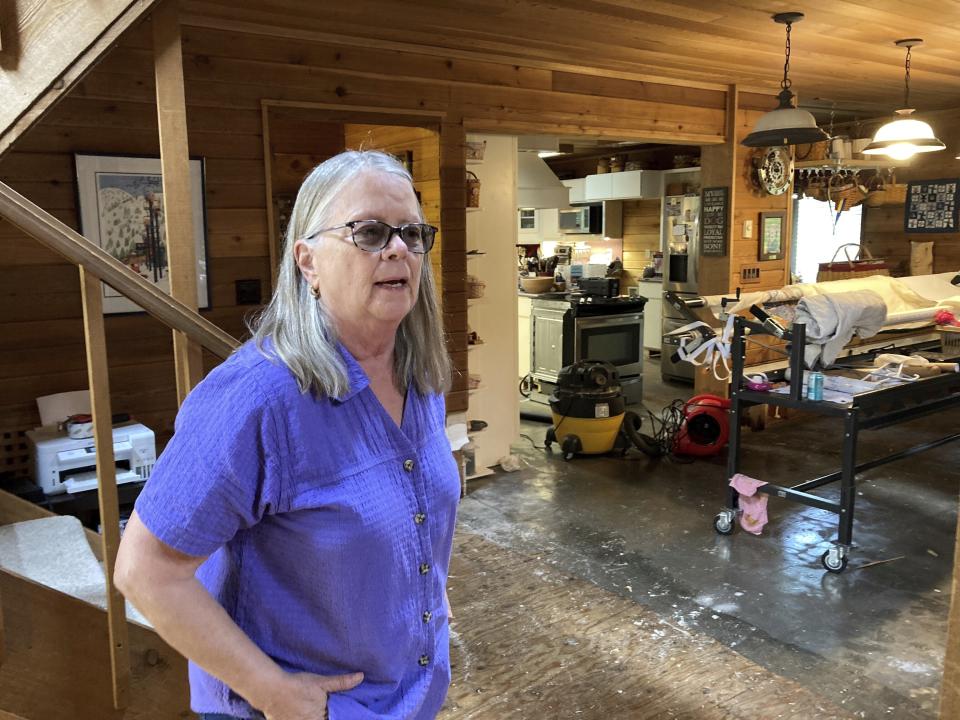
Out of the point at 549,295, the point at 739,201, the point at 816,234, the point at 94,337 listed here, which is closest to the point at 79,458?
the point at 94,337

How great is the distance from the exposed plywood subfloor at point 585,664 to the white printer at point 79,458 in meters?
1.32

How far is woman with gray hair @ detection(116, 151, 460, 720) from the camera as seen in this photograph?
103 cm

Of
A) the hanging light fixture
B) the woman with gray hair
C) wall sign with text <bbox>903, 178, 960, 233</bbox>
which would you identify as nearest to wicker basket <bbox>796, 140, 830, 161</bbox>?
wall sign with text <bbox>903, 178, 960, 233</bbox>

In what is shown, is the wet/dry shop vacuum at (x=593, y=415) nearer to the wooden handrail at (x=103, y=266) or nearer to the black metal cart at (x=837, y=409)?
the black metal cart at (x=837, y=409)

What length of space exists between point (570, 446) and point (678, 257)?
327 cm

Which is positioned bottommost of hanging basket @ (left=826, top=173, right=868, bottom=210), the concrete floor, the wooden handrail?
the concrete floor

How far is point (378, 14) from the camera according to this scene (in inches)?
140

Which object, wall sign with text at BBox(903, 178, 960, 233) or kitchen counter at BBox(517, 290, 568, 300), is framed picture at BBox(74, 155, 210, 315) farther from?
wall sign with text at BBox(903, 178, 960, 233)

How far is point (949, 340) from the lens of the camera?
5.74 m

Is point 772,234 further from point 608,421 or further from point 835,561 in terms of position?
point 835,561

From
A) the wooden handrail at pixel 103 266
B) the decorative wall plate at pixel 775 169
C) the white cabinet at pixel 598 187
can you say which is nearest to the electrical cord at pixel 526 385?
the decorative wall plate at pixel 775 169

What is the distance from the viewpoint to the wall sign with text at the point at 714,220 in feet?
19.5

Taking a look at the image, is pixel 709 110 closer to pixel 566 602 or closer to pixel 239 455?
pixel 566 602

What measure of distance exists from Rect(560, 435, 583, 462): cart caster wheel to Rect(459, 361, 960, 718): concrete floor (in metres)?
0.07
